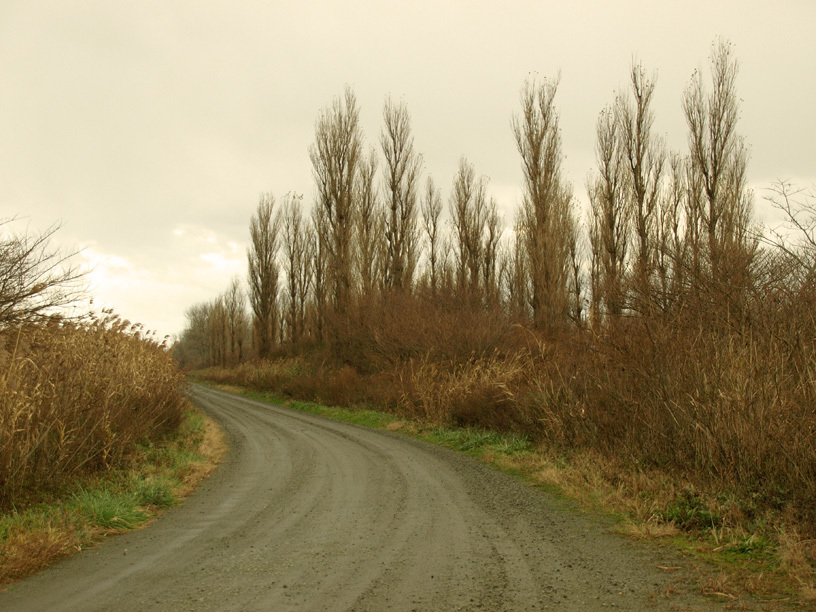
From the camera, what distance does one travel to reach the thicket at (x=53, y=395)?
702 cm

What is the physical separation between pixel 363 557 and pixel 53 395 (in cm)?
522

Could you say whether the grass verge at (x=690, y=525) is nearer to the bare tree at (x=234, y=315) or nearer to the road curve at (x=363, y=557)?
the road curve at (x=363, y=557)

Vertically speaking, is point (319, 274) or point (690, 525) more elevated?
point (319, 274)

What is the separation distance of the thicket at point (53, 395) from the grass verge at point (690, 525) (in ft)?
22.2

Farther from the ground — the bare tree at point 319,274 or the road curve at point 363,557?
the bare tree at point 319,274

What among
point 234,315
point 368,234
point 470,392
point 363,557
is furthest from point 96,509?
point 234,315

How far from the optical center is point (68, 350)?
32.1ft

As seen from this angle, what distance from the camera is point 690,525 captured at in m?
6.29

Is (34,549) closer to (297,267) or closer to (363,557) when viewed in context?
(363,557)

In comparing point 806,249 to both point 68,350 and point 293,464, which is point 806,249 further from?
point 68,350

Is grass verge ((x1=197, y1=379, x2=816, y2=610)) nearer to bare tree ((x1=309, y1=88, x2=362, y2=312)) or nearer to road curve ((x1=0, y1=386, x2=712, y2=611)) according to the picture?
road curve ((x1=0, y1=386, x2=712, y2=611))

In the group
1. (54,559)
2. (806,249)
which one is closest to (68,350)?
(54,559)

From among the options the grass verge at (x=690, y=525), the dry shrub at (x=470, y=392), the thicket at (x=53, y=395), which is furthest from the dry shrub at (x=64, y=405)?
the dry shrub at (x=470, y=392)

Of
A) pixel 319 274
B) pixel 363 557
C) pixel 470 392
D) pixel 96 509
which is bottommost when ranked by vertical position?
pixel 363 557
